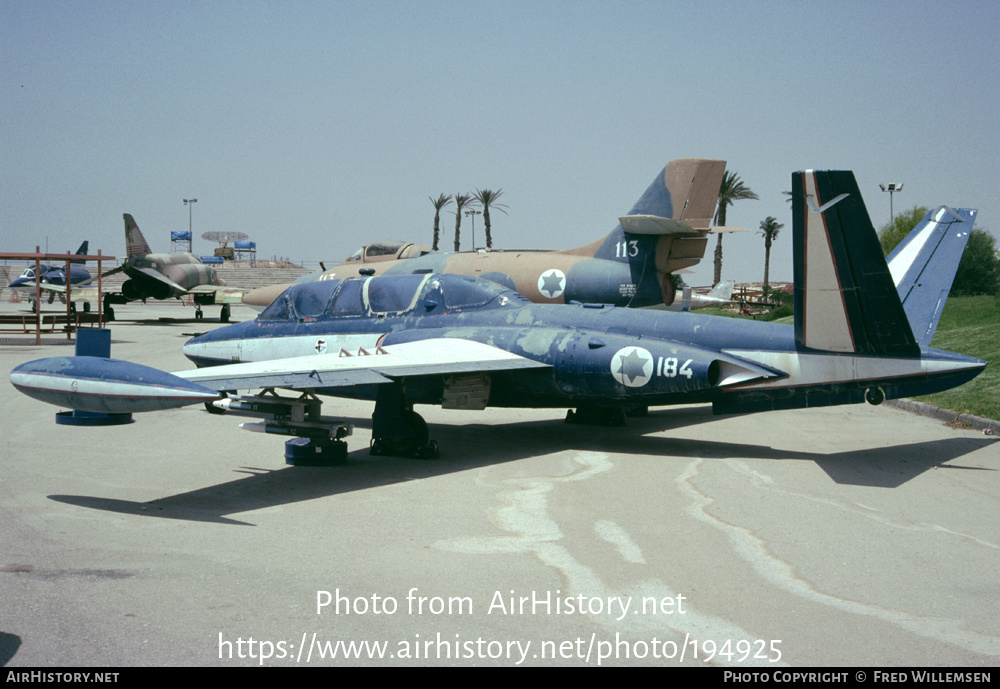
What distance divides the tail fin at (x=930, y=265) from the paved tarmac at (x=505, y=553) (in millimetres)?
1813

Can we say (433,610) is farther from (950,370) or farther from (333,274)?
(333,274)

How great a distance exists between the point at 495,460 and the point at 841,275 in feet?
14.9

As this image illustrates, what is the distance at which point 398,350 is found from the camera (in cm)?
1087

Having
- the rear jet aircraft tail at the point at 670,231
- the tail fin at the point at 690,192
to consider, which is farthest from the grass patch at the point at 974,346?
the tail fin at the point at 690,192

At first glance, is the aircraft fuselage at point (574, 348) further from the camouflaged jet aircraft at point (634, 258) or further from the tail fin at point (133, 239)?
the tail fin at point (133, 239)

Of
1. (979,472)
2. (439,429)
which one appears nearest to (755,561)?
(979,472)

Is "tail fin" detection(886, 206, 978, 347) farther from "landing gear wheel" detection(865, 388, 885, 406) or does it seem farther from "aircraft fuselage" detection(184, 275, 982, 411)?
"landing gear wheel" detection(865, 388, 885, 406)

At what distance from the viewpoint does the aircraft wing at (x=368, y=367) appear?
839 cm

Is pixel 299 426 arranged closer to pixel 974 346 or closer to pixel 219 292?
pixel 974 346

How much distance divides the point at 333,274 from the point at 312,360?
9.68 metres

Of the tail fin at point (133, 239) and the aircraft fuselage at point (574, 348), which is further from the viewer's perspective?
the tail fin at point (133, 239)

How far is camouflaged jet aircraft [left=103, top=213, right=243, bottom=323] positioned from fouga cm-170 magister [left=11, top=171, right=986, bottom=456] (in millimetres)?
31451

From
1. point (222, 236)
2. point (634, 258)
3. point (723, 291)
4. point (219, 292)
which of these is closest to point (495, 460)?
point (634, 258)

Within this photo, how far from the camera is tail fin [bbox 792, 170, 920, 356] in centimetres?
827
